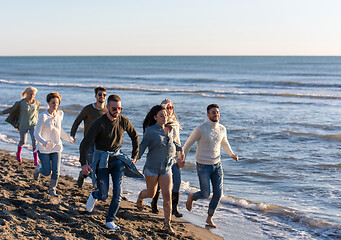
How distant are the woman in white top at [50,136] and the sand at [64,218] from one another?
43 centimetres

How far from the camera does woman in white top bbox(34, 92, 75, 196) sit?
6293mm

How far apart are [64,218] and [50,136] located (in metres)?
1.48

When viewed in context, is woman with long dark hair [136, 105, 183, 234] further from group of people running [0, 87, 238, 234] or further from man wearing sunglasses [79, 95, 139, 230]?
man wearing sunglasses [79, 95, 139, 230]

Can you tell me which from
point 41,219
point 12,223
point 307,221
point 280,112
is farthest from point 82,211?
point 280,112

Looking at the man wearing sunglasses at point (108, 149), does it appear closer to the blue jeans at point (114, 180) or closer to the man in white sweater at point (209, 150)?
the blue jeans at point (114, 180)

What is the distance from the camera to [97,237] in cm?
487

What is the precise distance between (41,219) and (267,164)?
20.3ft

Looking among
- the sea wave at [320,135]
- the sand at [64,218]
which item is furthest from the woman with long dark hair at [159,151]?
the sea wave at [320,135]

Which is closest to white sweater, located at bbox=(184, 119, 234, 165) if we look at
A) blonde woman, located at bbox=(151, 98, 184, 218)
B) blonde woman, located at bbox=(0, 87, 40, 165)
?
blonde woman, located at bbox=(151, 98, 184, 218)

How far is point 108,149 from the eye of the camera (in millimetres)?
5160

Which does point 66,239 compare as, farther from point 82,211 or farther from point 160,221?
point 160,221

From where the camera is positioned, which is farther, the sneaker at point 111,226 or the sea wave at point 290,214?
the sea wave at point 290,214

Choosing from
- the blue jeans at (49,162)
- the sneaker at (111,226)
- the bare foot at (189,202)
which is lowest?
the sneaker at (111,226)

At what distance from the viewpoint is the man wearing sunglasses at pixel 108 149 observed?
504 centimetres
